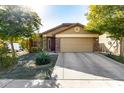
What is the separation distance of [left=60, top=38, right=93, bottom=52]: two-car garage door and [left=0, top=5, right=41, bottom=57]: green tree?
4437 millimetres

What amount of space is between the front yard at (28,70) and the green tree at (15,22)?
143 cm

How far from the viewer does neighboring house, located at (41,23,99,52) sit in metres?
15.1

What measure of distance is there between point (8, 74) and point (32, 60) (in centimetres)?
225

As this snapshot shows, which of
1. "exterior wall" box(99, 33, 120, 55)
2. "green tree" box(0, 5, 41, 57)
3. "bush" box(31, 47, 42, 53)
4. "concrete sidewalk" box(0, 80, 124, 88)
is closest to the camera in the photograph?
"concrete sidewalk" box(0, 80, 124, 88)

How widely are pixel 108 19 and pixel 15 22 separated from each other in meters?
5.26

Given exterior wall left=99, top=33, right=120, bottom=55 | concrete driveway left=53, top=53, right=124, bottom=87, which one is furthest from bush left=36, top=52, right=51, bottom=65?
exterior wall left=99, top=33, right=120, bottom=55

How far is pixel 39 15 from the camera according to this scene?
11500mm

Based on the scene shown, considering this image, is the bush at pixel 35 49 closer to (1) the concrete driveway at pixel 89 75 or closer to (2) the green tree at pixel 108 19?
(1) the concrete driveway at pixel 89 75

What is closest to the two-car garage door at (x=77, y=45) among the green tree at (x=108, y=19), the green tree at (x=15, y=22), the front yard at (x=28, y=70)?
the green tree at (x=108, y=19)

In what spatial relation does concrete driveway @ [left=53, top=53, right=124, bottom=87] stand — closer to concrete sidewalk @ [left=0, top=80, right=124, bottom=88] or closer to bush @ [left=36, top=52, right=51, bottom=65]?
concrete sidewalk @ [left=0, top=80, right=124, bottom=88]

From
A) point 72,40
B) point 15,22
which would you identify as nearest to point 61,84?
point 15,22

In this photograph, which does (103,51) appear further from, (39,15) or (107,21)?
(39,15)

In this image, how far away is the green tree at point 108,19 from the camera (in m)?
12.6

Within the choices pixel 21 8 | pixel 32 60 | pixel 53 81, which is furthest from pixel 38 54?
pixel 53 81
